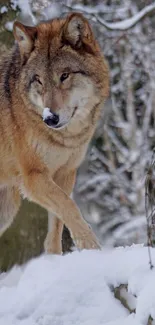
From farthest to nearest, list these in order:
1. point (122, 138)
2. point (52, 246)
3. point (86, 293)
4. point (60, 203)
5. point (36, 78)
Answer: point (122, 138), point (52, 246), point (36, 78), point (60, 203), point (86, 293)

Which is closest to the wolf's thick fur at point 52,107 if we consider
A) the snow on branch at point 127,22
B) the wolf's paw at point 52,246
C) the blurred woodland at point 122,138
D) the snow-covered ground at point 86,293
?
the wolf's paw at point 52,246

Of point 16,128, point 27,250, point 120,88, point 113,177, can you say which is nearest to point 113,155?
point 113,177

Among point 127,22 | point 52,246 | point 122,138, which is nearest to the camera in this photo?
point 52,246

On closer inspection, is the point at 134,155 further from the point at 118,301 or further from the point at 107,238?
the point at 118,301

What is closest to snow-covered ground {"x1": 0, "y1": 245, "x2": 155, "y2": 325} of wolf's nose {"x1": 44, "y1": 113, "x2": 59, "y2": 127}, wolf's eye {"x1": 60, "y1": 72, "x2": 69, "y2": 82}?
wolf's nose {"x1": 44, "y1": 113, "x2": 59, "y2": 127}

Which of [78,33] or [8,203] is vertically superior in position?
[78,33]

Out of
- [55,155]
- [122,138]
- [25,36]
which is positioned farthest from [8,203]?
[122,138]

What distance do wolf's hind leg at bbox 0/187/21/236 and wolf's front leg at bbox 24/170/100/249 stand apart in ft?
3.08

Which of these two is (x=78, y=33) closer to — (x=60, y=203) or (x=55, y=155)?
(x=55, y=155)

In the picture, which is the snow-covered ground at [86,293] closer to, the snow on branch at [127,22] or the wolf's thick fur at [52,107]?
the wolf's thick fur at [52,107]

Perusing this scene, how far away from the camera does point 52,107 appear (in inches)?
224

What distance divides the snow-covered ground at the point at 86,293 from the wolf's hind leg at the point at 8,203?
2.55 meters

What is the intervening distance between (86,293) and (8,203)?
3.06 metres

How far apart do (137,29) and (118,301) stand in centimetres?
926
